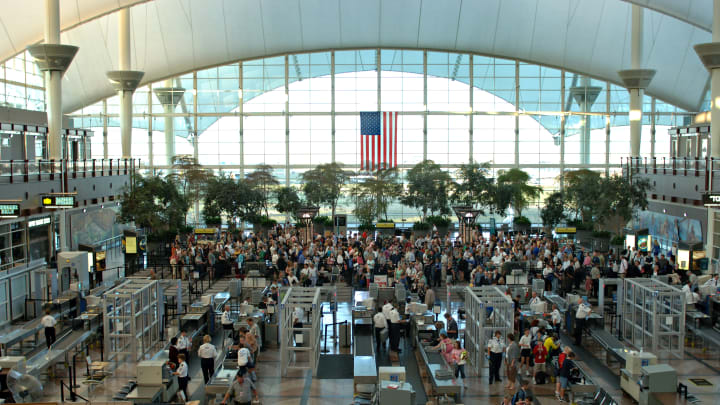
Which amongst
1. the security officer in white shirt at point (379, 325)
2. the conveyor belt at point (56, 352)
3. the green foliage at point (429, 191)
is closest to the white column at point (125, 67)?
the green foliage at point (429, 191)

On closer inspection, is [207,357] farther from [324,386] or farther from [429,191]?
[429,191]

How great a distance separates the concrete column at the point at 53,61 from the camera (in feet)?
83.6

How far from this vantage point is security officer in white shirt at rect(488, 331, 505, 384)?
1415cm

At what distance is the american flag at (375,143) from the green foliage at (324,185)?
4.26 meters

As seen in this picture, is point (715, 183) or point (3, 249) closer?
point (3, 249)

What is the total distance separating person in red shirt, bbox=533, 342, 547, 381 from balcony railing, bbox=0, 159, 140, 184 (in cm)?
1785

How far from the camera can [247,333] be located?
1502 centimetres

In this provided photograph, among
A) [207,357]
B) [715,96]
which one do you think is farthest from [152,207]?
[715,96]

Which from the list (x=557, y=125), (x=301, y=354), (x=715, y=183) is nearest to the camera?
(x=301, y=354)

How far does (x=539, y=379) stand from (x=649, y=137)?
3693cm

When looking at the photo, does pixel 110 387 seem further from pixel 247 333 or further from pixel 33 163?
pixel 33 163

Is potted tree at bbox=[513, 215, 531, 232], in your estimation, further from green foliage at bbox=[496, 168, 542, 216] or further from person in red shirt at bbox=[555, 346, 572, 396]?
person in red shirt at bbox=[555, 346, 572, 396]

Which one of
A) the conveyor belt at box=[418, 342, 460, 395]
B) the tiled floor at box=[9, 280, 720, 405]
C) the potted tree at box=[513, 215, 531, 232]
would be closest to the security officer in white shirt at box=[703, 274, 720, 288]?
the tiled floor at box=[9, 280, 720, 405]

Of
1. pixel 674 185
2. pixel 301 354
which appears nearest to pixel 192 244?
pixel 301 354
